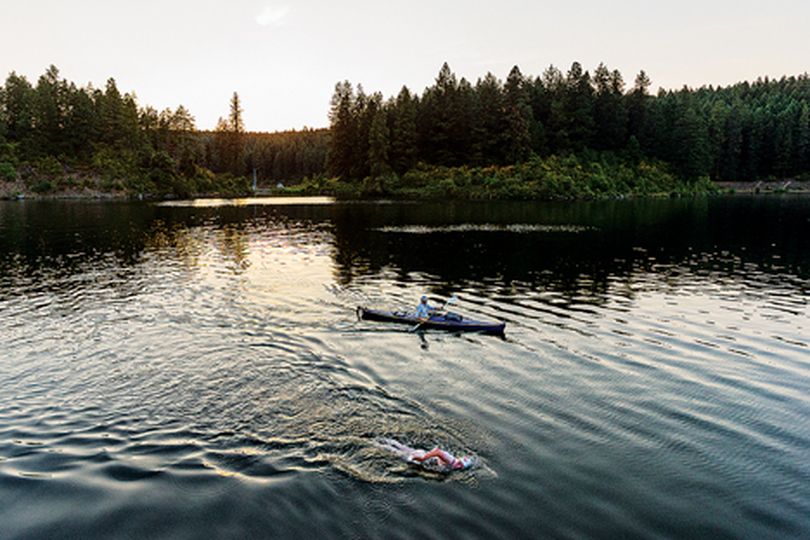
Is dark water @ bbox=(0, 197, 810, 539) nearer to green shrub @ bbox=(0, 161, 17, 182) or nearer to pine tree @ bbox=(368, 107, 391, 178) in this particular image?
pine tree @ bbox=(368, 107, 391, 178)

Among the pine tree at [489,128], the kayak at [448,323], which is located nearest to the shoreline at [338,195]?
the pine tree at [489,128]

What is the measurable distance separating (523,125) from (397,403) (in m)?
135

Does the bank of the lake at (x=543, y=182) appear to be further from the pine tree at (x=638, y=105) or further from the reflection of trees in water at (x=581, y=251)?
the reflection of trees in water at (x=581, y=251)

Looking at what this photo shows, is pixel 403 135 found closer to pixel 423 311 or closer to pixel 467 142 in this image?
pixel 467 142

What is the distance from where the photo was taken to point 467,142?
5969 inches

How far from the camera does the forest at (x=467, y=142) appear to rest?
14100cm

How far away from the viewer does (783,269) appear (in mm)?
45875

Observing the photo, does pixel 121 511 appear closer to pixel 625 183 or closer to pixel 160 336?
pixel 160 336

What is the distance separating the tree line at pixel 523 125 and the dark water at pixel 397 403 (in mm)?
109656

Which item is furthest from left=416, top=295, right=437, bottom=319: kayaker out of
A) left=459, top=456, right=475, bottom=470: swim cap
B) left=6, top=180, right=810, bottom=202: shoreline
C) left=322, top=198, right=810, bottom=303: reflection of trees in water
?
left=6, top=180, right=810, bottom=202: shoreline

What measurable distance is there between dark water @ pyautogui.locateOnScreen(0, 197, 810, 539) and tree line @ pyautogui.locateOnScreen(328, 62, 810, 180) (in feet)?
360

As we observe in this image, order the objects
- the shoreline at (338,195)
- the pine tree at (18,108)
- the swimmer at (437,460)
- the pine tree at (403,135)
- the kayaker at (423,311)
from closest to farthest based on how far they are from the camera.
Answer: the swimmer at (437,460) → the kayaker at (423,311) → the shoreline at (338,195) → the pine tree at (403,135) → the pine tree at (18,108)

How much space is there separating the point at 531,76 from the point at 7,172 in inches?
5897

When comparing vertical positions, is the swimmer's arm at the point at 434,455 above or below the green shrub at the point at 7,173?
below
